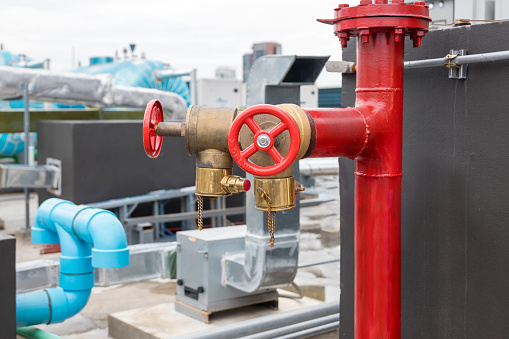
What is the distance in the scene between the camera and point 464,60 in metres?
2.28

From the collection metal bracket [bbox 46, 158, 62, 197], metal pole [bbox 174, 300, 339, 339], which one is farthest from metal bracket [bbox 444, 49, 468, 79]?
metal bracket [bbox 46, 158, 62, 197]

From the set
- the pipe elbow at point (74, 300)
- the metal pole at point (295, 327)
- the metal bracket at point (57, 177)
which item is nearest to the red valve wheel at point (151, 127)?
the metal pole at point (295, 327)

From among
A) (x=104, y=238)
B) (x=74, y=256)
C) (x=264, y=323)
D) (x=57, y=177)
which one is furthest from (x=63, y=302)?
(x=57, y=177)

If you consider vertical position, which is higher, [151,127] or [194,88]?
[194,88]

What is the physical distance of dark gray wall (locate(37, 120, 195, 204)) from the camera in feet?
27.8

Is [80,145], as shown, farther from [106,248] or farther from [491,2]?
[491,2]

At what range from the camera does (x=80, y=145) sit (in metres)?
8.47

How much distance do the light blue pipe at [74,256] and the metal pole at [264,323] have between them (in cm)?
76

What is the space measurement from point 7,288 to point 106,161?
527 centimetres

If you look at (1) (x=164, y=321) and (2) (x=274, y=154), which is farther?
(1) (x=164, y=321)

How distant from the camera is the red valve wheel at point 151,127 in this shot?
225 centimetres

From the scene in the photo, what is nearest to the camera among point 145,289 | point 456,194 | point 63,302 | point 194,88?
point 456,194

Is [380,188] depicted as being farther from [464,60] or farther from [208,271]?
[208,271]

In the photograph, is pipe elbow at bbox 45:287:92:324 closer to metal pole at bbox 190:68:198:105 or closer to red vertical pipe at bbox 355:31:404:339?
red vertical pipe at bbox 355:31:404:339
